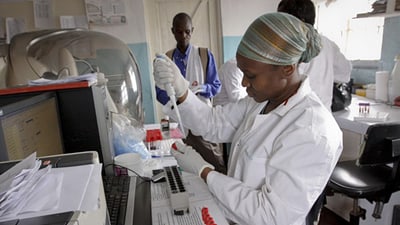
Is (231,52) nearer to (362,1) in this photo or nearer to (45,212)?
(362,1)

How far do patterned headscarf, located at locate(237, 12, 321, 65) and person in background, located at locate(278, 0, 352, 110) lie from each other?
2.69ft

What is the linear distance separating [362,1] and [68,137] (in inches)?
121

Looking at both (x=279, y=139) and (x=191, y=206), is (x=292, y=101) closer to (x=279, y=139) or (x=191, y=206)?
(x=279, y=139)

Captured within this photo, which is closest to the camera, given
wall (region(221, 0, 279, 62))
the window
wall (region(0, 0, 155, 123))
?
the window

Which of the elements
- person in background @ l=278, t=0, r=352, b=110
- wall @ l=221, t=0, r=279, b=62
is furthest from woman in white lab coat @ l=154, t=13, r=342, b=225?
wall @ l=221, t=0, r=279, b=62

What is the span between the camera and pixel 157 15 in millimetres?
3303

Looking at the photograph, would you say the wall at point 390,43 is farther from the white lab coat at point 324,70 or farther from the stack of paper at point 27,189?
the stack of paper at point 27,189

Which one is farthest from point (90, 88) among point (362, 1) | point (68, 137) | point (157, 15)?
point (362, 1)

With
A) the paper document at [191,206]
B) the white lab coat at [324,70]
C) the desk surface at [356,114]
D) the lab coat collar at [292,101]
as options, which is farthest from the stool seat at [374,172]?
the paper document at [191,206]

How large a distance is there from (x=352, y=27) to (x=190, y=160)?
284 centimetres

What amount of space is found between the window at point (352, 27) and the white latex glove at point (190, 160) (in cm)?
232

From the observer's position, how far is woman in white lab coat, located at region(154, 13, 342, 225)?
2.51ft

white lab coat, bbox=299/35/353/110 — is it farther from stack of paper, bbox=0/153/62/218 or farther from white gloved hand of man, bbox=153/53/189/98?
stack of paper, bbox=0/153/62/218

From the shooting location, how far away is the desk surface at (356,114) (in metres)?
1.79
